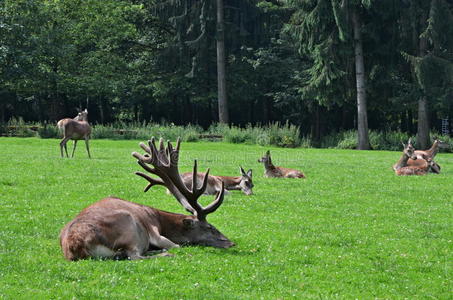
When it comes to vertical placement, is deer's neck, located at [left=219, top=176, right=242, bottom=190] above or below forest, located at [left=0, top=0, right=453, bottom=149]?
below

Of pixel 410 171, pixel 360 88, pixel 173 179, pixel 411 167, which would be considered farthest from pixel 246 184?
pixel 360 88

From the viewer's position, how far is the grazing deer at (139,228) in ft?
23.9

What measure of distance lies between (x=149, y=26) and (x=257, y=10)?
972cm

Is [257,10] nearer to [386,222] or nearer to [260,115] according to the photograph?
[260,115]

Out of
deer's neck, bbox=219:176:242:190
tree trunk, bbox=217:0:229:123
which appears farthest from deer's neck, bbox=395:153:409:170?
tree trunk, bbox=217:0:229:123

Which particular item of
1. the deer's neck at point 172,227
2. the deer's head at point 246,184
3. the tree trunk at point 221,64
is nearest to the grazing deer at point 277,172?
the deer's head at point 246,184

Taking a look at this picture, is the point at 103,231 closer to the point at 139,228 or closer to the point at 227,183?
the point at 139,228

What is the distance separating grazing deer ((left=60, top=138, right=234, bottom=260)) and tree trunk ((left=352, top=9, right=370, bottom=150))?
29459 millimetres

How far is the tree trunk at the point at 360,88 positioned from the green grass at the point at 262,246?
20.9m

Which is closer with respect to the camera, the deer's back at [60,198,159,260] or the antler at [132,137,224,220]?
the deer's back at [60,198,159,260]

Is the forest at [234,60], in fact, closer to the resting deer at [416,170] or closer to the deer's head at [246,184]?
the resting deer at [416,170]

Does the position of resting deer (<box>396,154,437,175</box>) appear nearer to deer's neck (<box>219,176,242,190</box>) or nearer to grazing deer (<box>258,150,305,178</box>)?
grazing deer (<box>258,150,305,178</box>)

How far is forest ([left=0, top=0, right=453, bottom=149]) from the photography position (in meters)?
38.4

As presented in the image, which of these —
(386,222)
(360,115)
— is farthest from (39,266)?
(360,115)
